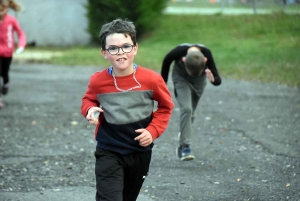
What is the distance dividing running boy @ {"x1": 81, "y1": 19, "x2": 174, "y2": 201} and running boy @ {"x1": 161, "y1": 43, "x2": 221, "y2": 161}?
2.66 meters

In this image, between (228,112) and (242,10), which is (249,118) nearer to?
(228,112)

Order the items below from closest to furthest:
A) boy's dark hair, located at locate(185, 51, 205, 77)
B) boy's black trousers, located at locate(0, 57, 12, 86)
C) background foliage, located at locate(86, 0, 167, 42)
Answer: boy's dark hair, located at locate(185, 51, 205, 77), boy's black trousers, located at locate(0, 57, 12, 86), background foliage, located at locate(86, 0, 167, 42)

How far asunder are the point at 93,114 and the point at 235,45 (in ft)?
60.4

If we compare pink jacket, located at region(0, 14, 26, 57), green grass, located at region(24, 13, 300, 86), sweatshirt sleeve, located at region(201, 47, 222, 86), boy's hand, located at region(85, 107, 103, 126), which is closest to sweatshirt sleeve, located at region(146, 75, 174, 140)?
boy's hand, located at region(85, 107, 103, 126)

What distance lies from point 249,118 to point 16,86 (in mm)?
5812

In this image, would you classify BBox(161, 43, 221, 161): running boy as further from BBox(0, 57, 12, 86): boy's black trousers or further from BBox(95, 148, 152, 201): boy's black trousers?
BBox(0, 57, 12, 86): boy's black trousers

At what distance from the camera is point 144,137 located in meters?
4.43

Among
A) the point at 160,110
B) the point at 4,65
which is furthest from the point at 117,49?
the point at 4,65

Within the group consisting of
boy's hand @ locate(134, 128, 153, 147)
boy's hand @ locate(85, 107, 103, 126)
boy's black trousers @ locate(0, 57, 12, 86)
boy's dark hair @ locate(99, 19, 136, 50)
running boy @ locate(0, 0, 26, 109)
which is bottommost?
boy's black trousers @ locate(0, 57, 12, 86)

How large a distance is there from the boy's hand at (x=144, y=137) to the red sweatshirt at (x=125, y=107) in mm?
46

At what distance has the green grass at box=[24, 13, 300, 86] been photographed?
55.7 ft

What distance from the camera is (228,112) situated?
11.1 m

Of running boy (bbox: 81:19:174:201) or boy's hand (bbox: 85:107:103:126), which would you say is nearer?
boy's hand (bbox: 85:107:103:126)

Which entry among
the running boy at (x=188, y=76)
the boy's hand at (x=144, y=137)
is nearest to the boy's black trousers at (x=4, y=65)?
the running boy at (x=188, y=76)
